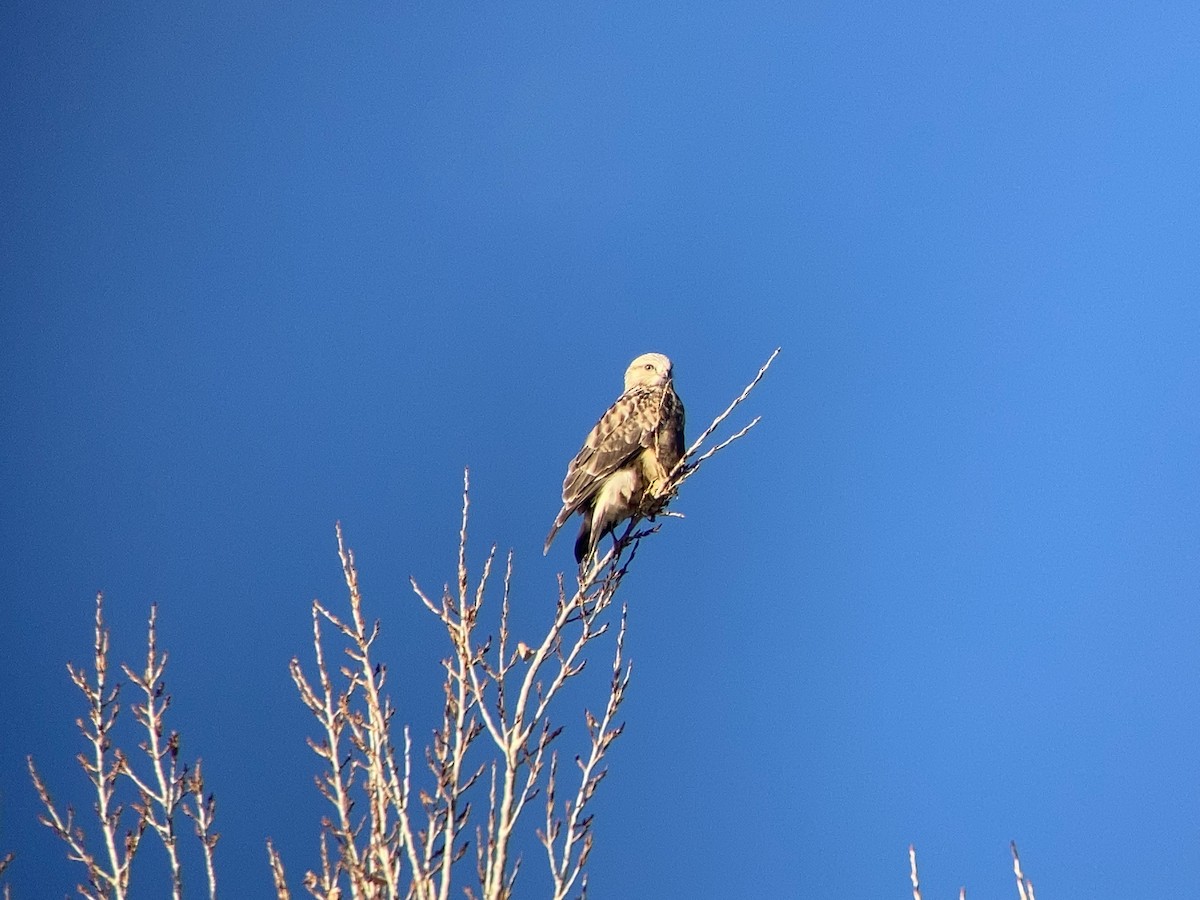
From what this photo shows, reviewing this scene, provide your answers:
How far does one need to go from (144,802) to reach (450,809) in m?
1.50

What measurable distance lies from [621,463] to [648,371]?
1548 mm

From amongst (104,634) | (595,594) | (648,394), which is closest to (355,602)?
(595,594)

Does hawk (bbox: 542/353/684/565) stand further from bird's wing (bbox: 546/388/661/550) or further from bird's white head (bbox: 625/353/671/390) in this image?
bird's white head (bbox: 625/353/671/390)

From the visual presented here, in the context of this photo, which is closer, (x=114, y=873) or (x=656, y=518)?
(x=114, y=873)

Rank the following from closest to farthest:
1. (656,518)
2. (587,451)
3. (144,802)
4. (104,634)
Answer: (144,802) → (104,634) → (656,518) → (587,451)

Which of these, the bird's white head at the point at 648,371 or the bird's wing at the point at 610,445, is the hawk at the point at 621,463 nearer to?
the bird's wing at the point at 610,445

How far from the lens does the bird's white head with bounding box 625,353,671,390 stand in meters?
9.08

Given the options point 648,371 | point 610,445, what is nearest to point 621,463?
point 610,445

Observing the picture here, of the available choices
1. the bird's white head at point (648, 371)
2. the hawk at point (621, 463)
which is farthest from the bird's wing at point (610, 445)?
the bird's white head at point (648, 371)

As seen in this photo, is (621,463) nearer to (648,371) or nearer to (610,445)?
(610,445)

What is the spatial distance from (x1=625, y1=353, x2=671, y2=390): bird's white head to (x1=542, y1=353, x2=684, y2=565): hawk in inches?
23.4

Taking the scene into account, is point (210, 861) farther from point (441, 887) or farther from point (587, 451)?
point (587, 451)

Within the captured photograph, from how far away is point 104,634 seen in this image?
5.39m

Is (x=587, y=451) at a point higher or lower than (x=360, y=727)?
higher
